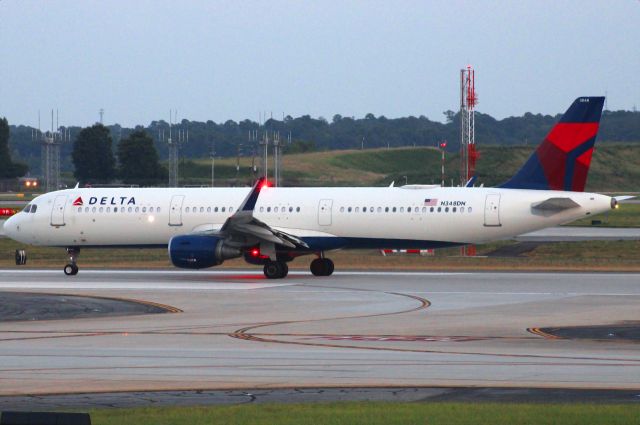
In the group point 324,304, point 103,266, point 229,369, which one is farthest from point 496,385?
point 103,266

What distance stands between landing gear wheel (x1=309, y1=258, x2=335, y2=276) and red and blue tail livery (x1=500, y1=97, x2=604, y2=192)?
300 inches

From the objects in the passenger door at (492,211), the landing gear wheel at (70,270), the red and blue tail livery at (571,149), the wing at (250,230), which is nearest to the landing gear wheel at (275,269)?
the wing at (250,230)

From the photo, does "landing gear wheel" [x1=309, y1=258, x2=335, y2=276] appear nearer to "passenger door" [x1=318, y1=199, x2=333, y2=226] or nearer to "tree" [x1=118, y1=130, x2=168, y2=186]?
"passenger door" [x1=318, y1=199, x2=333, y2=226]

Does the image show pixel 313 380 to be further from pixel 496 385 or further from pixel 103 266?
pixel 103 266

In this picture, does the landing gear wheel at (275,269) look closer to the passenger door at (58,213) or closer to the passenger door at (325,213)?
the passenger door at (325,213)

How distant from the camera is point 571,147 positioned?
130 feet

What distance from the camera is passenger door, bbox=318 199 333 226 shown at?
41.4 metres

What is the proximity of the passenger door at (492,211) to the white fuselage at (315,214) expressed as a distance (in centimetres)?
3

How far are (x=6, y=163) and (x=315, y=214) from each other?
100915mm

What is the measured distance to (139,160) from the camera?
367 feet

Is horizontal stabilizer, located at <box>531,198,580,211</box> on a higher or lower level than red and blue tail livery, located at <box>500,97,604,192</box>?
lower

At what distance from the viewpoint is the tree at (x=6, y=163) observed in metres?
135


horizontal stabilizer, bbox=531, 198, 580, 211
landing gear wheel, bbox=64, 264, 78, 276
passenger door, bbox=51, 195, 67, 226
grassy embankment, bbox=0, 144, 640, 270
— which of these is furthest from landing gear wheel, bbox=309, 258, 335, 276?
passenger door, bbox=51, 195, 67, 226

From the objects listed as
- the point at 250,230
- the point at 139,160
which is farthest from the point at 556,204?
the point at 139,160
